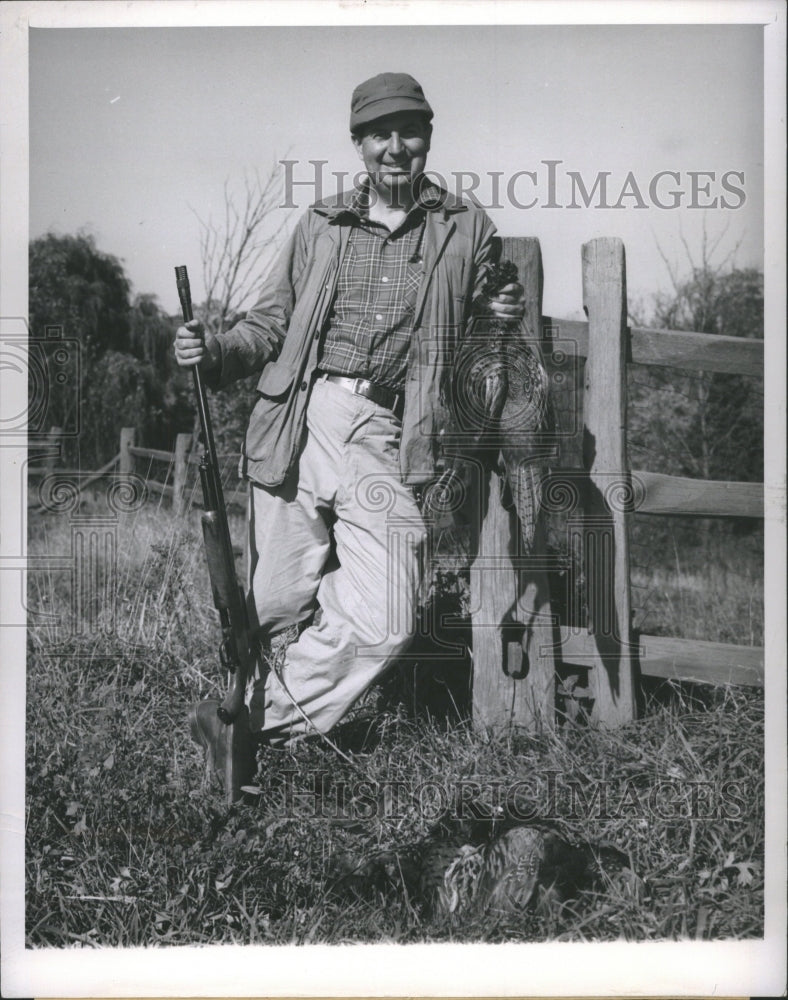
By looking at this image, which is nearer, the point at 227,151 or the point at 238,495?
the point at 227,151

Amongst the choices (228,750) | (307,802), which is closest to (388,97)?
(228,750)

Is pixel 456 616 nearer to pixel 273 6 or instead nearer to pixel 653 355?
pixel 653 355

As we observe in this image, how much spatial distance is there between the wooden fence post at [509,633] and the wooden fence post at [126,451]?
1.22 m

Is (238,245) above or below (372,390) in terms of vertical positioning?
above

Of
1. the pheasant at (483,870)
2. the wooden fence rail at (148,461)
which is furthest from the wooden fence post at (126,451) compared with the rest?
the pheasant at (483,870)

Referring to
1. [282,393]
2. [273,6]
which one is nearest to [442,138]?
[273,6]

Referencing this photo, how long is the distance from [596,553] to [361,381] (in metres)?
1.04

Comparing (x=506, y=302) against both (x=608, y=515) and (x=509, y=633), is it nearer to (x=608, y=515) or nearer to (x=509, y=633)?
(x=608, y=515)

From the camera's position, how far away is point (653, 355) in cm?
400

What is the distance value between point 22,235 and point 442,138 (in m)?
1.41

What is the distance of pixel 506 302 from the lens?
3.66m

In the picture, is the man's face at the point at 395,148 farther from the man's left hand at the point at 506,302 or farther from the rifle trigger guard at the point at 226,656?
the rifle trigger guard at the point at 226,656

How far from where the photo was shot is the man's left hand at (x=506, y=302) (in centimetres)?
366

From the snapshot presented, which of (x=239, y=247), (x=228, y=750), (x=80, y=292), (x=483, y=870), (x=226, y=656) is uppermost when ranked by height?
(x=239, y=247)
